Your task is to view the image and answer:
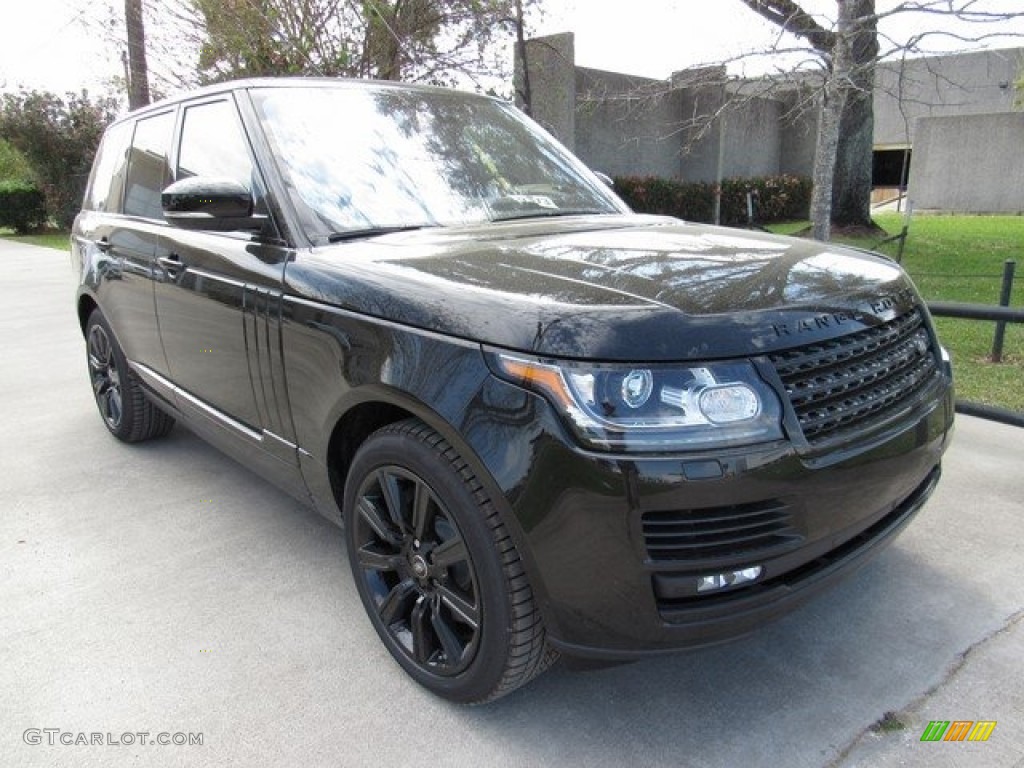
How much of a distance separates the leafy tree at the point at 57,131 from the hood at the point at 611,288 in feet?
76.0

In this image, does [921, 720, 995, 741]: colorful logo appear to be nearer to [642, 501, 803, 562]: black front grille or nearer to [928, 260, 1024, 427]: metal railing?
[642, 501, 803, 562]: black front grille

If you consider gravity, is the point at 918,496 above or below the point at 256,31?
below

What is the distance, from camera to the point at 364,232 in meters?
2.67

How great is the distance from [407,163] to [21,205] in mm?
27108

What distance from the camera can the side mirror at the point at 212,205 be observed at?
2.60 m

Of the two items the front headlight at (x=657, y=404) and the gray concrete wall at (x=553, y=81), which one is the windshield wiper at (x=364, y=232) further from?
the gray concrete wall at (x=553, y=81)

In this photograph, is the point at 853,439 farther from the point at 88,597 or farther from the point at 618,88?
the point at 618,88

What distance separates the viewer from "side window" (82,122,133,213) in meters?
4.27

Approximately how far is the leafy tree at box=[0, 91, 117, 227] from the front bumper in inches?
945

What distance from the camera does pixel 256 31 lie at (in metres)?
11.3

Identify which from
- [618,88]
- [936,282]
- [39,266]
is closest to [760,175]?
[618,88]

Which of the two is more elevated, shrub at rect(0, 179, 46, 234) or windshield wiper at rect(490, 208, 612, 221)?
windshield wiper at rect(490, 208, 612, 221)

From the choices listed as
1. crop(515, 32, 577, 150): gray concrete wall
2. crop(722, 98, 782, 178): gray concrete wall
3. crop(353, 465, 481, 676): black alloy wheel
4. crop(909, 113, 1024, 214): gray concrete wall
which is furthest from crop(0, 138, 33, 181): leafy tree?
crop(353, 465, 481, 676): black alloy wheel

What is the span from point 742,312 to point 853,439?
0.46 m
